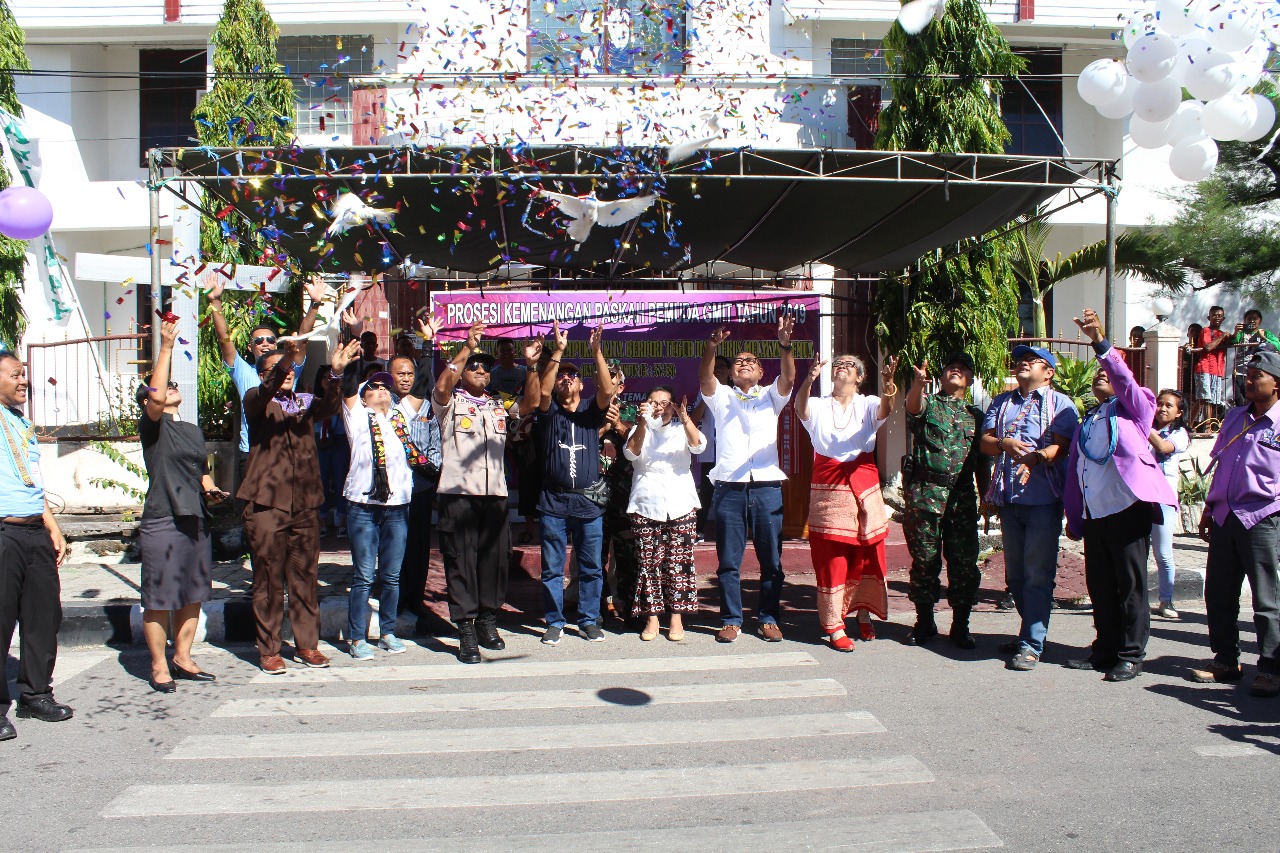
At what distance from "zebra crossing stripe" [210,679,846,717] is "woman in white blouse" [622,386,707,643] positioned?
Answer: 116 cm

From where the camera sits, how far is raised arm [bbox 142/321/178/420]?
567 cm

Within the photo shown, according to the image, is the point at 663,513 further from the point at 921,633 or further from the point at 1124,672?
the point at 1124,672

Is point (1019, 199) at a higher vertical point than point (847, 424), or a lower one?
higher

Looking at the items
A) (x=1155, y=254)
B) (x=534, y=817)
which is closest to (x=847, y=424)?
(x=534, y=817)

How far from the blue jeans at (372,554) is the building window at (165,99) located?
13.3 m

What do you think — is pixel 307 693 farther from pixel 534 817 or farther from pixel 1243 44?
pixel 1243 44

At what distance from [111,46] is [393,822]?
1734 centimetres

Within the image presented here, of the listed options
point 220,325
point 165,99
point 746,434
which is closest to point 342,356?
point 220,325

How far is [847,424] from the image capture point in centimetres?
701

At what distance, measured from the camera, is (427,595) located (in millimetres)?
8289

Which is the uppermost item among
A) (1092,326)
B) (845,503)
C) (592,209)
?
(592,209)

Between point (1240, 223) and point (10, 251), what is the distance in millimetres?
15300

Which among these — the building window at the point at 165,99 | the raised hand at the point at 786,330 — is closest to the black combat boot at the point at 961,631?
the raised hand at the point at 786,330

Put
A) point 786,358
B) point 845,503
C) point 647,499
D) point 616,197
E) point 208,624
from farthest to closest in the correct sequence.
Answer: point 616,197 → point 208,624 → point 647,499 → point 786,358 → point 845,503
